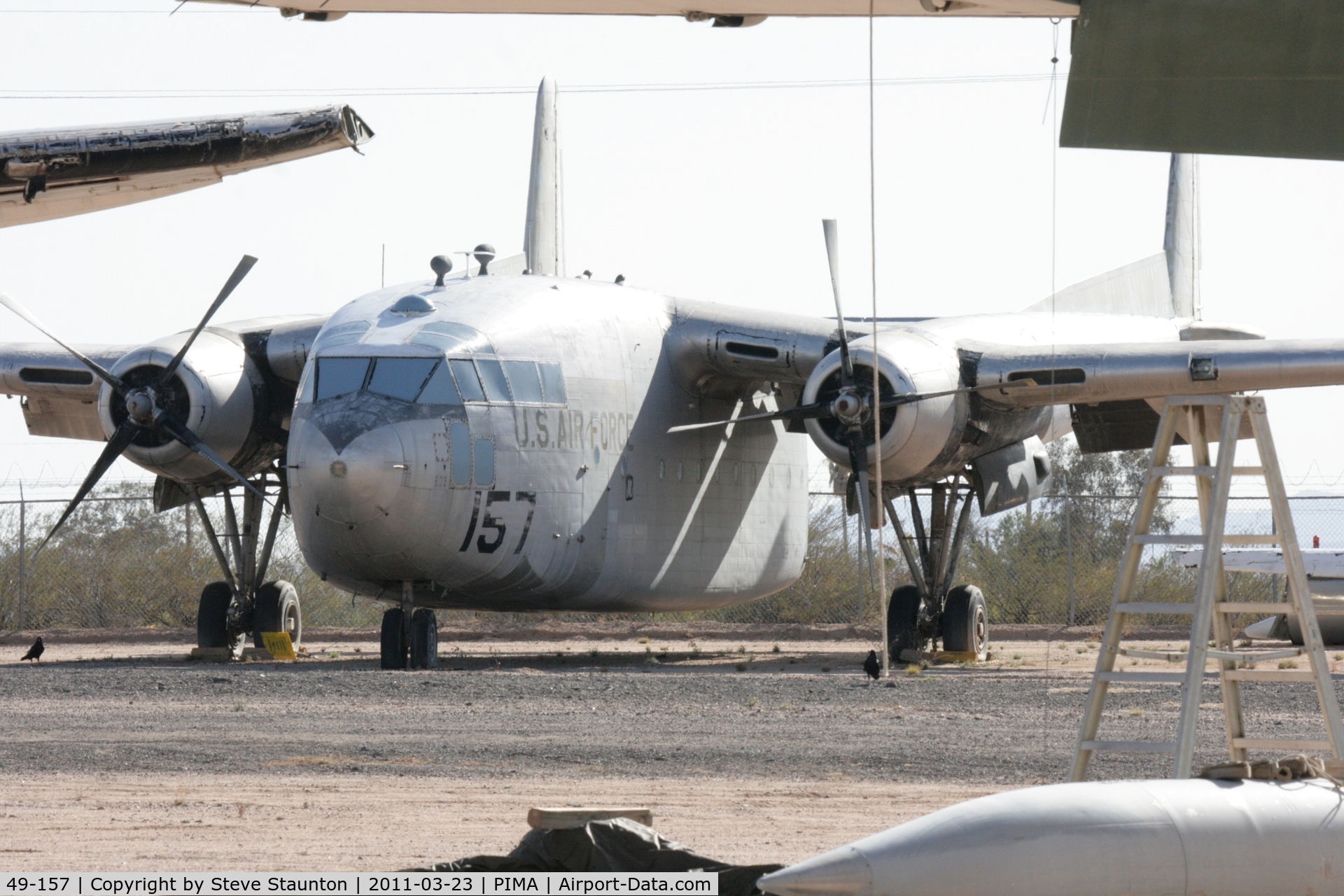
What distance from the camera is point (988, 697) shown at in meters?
15.9

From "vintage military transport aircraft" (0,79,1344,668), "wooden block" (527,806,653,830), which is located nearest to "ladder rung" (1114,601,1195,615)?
"wooden block" (527,806,653,830)

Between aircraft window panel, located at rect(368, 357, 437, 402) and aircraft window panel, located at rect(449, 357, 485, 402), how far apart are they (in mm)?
226

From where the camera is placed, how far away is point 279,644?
839 inches

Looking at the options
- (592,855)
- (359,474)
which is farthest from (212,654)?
(592,855)

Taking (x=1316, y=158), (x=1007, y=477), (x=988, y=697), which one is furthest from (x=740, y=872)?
(x=1007, y=477)

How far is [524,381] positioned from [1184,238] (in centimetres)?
1378

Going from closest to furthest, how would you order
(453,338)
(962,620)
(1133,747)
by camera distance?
(1133,747) → (453,338) → (962,620)

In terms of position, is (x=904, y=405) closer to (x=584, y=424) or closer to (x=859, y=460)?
(x=859, y=460)

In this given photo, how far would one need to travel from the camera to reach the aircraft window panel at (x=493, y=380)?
1739 cm

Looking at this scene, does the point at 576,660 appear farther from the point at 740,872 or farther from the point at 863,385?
the point at 740,872

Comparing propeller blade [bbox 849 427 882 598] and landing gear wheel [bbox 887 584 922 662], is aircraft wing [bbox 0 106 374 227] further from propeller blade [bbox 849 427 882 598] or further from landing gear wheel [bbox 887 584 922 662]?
landing gear wheel [bbox 887 584 922 662]

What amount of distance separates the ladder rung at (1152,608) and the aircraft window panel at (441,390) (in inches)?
402

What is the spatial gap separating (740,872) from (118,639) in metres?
23.7

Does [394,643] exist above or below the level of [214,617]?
below
